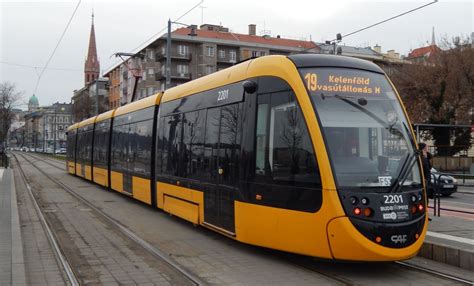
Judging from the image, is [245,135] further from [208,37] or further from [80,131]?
[208,37]

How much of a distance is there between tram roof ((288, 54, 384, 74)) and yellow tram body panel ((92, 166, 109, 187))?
14.2m

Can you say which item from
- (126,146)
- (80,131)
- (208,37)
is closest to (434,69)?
(80,131)

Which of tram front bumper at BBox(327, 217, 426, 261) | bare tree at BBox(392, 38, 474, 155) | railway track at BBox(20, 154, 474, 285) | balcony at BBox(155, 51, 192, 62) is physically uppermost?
balcony at BBox(155, 51, 192, 62)

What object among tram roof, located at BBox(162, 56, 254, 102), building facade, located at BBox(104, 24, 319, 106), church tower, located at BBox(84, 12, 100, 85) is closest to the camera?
tram roof, located at BBox(162, 56, 254, 102)

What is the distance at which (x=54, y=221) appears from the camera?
12.6 metres

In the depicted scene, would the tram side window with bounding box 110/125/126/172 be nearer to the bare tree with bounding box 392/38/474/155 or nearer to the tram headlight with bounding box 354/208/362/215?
the tram headlight with bounding box 354/208/362/215

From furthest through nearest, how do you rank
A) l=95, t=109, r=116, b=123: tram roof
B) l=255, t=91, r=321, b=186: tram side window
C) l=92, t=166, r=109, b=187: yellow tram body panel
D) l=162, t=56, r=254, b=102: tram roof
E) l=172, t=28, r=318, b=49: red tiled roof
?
l=172, t=28, r=318, b=49: red tiled roof
l=92, t=166, r=109, b=187: yellow tram body panel
l=95, t=109, r=116, b=123: tram roof
l=162, t=56, r=254, b=102: tram roof
l=255, t=91, r=321, b=186: tram side window

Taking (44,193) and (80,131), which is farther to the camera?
(80,131)

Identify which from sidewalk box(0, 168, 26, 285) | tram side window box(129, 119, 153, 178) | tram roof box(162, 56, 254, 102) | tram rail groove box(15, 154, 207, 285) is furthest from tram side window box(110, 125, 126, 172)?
tram roof box(162, 56, 254, 102)

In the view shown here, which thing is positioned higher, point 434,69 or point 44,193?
point 434,69

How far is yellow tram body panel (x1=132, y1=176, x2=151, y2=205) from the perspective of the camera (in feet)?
46.6

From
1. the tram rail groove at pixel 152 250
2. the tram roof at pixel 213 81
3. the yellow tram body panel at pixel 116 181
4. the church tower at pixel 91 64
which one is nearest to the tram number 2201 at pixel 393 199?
the tram rail groove at pixel 152 250

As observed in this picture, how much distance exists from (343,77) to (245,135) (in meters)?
1.82

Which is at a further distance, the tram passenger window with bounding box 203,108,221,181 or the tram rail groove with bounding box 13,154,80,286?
the tram passenger window with bounding box 203,108,221,181
